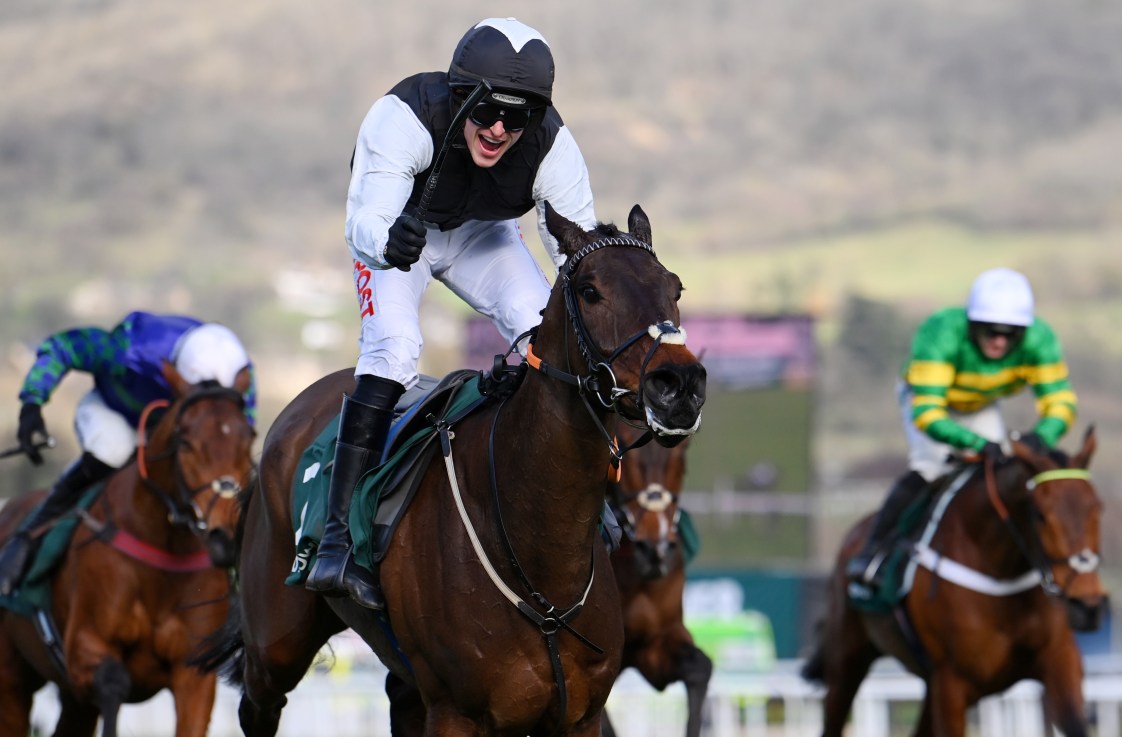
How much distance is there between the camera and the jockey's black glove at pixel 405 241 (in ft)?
16.0

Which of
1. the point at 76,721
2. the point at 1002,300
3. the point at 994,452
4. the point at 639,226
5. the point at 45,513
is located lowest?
the point at 76,721

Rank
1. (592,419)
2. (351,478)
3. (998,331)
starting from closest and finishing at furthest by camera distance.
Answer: (592,419) → (351,478) → (998,331)

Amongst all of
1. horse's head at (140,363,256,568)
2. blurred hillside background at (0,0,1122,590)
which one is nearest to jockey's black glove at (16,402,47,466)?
horse's head at (140,363,256,568)

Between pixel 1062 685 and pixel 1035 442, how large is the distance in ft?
3.67

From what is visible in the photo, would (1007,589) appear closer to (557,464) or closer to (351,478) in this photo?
(351,478)

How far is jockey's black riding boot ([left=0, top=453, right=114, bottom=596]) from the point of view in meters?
8.64

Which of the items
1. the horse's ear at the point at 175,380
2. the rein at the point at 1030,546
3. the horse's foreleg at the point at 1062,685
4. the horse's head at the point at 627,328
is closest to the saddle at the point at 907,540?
the rein at the point at 1030,546

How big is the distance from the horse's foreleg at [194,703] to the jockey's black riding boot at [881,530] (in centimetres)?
337

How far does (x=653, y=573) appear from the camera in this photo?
8.25 m

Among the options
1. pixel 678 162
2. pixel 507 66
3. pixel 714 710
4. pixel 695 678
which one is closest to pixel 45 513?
pixel 695 678

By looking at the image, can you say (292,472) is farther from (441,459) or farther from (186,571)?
(186,571)

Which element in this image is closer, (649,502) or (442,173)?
(442,173)

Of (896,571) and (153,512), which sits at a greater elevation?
(153,512)

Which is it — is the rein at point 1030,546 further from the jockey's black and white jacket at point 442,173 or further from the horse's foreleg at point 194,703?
the horse's foreleg at point 194,703
